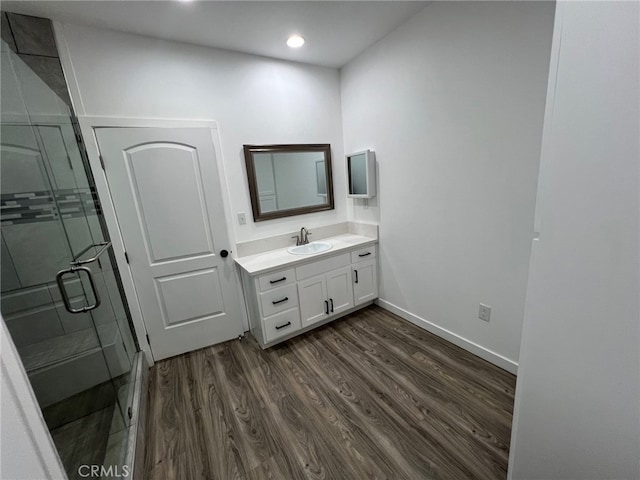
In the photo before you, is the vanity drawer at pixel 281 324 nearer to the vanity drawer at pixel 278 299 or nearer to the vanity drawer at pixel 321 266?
the vanity drawer at pixel 278 299

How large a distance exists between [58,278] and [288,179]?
1845mm

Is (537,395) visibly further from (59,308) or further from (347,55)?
(347,55)

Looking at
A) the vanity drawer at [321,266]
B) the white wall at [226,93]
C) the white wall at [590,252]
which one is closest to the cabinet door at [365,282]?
the vanity drawer at [321,266]

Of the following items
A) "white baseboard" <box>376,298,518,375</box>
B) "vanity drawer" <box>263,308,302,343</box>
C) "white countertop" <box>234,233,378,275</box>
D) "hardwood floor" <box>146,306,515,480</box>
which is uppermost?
"white countertop" <box>234,233,378,275</box>

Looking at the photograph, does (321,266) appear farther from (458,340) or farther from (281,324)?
(458,340)

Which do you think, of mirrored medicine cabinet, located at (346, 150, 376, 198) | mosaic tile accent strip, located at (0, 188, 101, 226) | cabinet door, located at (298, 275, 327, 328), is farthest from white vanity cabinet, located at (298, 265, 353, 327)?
mosaic tile accent strip, located at (0, 188, 101, 226)

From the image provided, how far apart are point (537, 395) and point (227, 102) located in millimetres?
2677

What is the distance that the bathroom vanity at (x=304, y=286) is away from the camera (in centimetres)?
218

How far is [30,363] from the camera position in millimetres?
1031

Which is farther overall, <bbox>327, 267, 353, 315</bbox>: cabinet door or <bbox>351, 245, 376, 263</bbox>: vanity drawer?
<bbox>351, 245, 376, 263</bbox>: vanity drawer

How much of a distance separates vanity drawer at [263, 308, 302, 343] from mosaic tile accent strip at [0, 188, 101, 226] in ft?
4.94

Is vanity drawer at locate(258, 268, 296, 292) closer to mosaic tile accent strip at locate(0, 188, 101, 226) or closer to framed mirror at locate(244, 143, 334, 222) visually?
framed mirror at locate(244, 143, 334, 222)

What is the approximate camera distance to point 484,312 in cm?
193

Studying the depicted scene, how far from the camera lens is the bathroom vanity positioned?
2.18m
